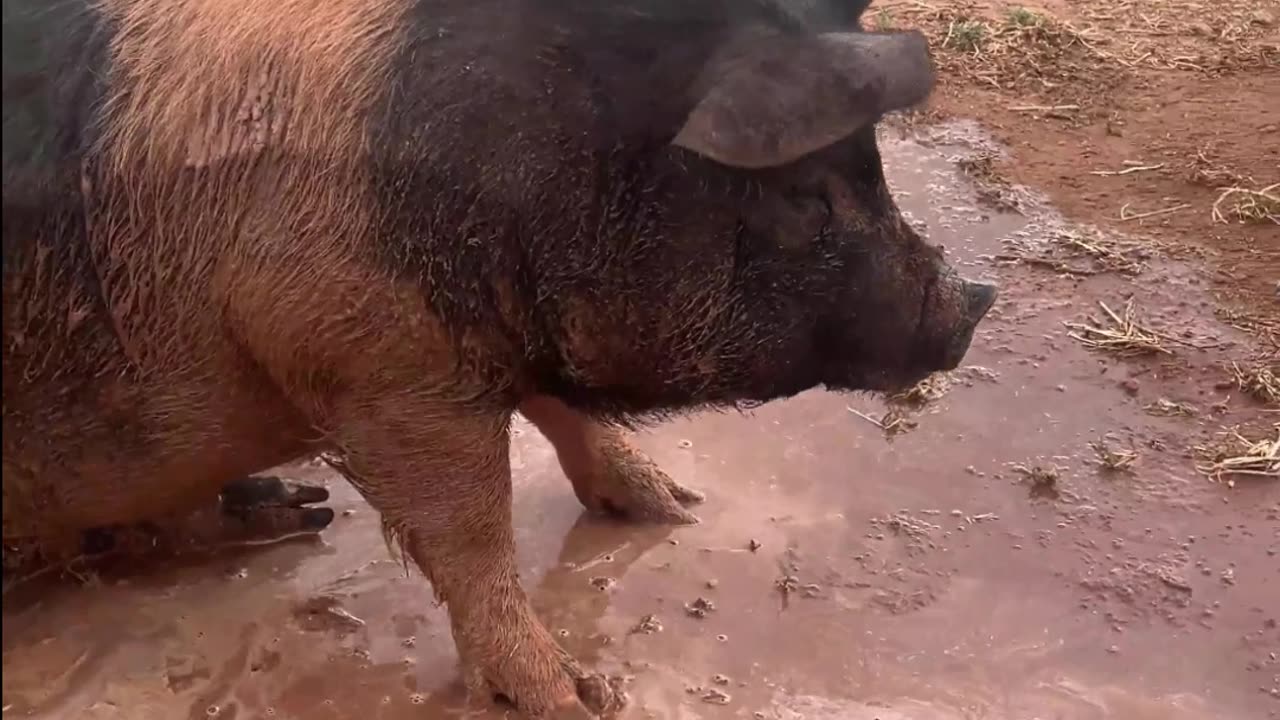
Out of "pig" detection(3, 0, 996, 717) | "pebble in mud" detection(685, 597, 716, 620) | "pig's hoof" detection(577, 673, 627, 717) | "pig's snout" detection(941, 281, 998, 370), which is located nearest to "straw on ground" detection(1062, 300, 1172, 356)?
"pig's snout" detection(941, 281, 998, 370)

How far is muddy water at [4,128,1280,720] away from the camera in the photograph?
286cm

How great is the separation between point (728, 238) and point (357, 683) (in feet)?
4.67

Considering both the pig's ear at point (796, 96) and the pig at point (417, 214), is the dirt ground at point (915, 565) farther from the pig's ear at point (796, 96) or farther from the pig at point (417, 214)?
the pig's ear at point (796, 96)

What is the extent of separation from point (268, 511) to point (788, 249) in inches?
68.8

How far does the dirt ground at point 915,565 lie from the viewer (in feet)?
9.44

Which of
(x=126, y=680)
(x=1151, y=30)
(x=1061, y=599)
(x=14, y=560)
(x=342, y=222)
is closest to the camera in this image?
(x=342, y=222)

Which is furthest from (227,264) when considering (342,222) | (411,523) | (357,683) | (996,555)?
(996,555)

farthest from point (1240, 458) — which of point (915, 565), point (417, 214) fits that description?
point (417, 214)

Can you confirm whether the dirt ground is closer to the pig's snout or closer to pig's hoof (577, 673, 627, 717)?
pig's hoof (577, 673, 627, 717)

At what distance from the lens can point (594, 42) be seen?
2232mm

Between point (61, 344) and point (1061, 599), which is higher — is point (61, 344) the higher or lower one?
the higher one

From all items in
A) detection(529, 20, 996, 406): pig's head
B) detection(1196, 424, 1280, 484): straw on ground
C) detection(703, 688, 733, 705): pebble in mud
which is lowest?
detection(703, 688, 733, 705): pebble in mud

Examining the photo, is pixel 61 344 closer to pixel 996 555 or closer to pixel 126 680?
pixel 126 680

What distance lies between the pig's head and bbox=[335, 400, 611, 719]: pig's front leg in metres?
0.33
